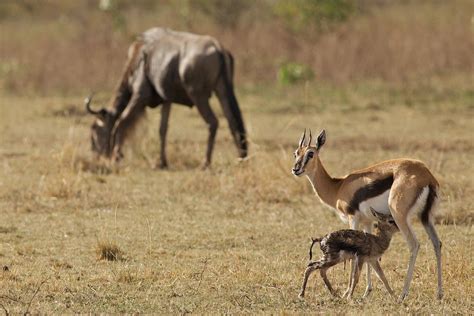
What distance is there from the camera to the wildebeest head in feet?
46.7

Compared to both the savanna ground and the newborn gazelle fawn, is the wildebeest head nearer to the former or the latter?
the savanna ground

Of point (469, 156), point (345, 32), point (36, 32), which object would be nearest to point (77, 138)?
point (469, 156)

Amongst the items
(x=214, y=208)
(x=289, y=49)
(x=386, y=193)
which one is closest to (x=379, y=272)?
(x=386, y=193)

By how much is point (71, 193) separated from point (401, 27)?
13613mm

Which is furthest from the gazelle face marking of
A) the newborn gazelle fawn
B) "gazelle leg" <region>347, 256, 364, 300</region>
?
"gazelle leg" <region>347, 256, 364, 300</region>

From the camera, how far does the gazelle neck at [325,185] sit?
25.1ft

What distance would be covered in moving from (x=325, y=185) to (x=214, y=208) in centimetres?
325

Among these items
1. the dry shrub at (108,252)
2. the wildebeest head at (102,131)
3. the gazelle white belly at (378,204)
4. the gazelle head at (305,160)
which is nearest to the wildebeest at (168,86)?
the wildebeest head at (102,131)

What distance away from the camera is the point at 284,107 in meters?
18.6

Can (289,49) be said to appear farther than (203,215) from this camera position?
Yes

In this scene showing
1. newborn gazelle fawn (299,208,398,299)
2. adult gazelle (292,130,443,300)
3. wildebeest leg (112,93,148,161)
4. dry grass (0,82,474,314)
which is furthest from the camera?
wildebeest leg (112,93,148,161)

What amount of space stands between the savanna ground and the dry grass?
0.02 meters

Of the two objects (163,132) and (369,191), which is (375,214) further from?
(163,132)

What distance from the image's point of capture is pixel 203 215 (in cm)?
1050
